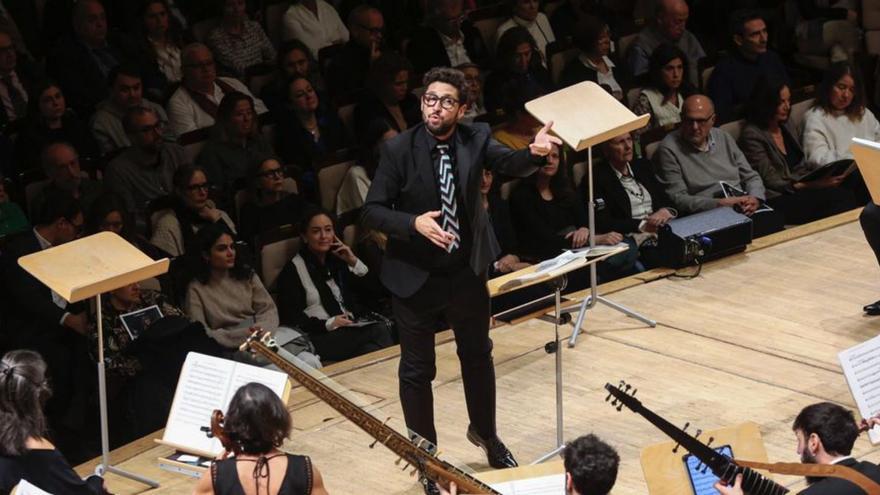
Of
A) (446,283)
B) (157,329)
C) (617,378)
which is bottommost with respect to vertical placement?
(617,378)

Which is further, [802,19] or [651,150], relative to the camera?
[802,19]

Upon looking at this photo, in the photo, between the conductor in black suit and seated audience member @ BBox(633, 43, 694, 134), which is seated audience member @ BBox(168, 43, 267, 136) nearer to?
seated audience member @ BBox(633, 43, 694, 134)

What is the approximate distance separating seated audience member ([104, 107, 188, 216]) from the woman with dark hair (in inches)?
146

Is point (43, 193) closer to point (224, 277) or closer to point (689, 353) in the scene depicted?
point (224, 277)

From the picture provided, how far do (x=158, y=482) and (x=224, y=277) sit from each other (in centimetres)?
133

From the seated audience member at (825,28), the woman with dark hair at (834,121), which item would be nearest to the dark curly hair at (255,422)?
the woman with dark hair at (834,121)

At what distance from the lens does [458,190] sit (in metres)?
5.22

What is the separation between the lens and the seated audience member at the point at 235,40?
8.67 metres

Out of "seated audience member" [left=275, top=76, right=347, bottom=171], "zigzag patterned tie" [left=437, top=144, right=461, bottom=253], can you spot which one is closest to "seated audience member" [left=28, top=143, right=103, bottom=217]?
"seated audience member" [left=275, top=76, right=347, bottom=171]

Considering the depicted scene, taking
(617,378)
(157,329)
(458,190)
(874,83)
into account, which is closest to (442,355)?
(617,378)

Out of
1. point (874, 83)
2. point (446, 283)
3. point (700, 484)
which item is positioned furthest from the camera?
point (874, 83)

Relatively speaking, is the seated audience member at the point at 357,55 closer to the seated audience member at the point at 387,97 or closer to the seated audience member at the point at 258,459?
the seated audience member at the point at 387,97

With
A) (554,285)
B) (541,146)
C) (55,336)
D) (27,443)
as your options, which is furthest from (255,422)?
(55,336)

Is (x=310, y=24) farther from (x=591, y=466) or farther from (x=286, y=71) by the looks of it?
(x=591, y=466)
